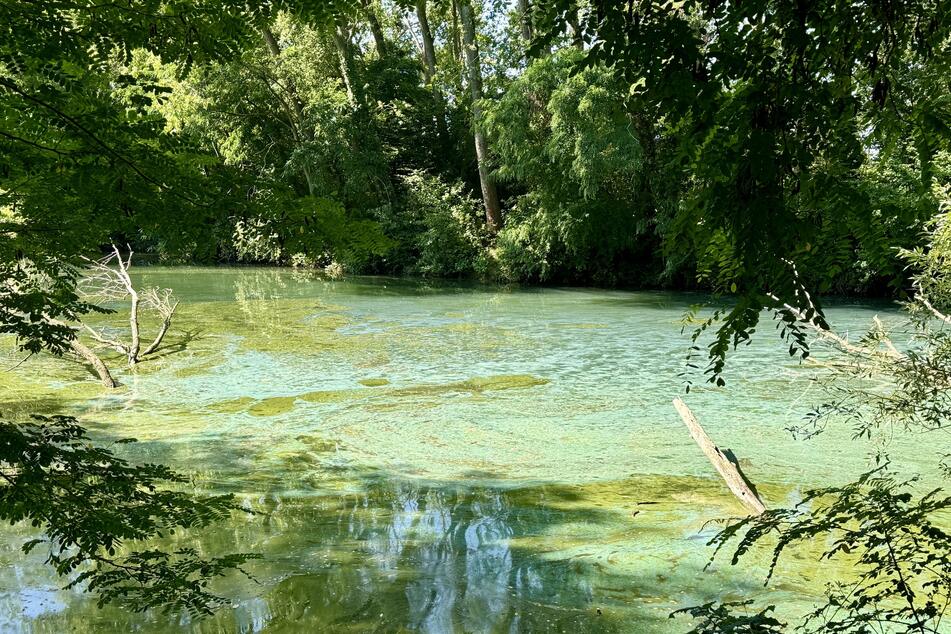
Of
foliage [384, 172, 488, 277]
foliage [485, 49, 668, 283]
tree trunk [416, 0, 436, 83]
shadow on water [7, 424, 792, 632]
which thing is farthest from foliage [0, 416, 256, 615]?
tree trunk [416, 0, 436, 83]

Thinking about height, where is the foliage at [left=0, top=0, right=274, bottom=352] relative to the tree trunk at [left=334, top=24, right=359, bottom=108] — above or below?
below

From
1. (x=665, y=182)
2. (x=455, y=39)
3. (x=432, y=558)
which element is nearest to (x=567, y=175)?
(x=455, y=39)

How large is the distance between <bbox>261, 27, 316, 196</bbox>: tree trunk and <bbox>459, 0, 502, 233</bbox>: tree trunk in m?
5.81

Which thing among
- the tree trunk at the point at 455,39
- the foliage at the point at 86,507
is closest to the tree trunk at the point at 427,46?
the tree trunk at the point at 455,39

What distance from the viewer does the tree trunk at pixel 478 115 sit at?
22.6 metres

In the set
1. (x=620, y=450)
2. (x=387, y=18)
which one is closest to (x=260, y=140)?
(x=387, y=18)

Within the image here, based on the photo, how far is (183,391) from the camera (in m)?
10.4

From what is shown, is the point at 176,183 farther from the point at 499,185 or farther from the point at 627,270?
the point at 499,185

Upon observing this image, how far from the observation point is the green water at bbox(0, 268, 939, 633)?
179 inches

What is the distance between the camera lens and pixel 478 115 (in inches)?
943

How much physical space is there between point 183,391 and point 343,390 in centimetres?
209

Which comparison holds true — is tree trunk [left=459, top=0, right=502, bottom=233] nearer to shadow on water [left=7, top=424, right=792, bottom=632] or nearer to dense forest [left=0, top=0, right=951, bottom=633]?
shadow on water [left=7, top=424, right=792, bottom=632]

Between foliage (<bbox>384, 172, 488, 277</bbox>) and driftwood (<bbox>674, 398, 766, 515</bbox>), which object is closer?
driftwood (<bbox>674, 398, 766, 515</bbox>)

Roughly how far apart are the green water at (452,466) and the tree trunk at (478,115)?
10617mm
